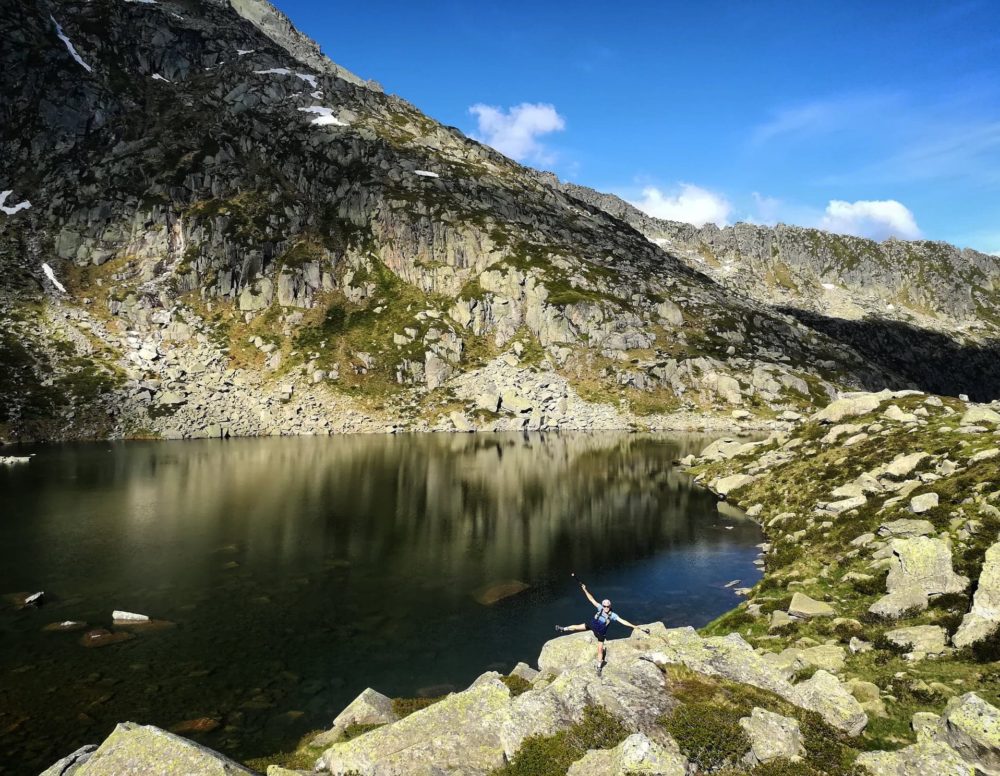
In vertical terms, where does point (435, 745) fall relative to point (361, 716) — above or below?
above

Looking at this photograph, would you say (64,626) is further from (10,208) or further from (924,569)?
(10,208)

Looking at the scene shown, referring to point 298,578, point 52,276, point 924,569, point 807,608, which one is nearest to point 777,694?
point 807,608

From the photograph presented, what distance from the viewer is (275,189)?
617 feet

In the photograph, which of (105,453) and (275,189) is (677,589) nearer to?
(105,453)

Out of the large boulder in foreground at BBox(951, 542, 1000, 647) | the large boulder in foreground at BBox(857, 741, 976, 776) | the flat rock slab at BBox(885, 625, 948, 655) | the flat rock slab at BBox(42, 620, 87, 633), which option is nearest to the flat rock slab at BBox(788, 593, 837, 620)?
the flat rock slab at BBox(885, 625, 948, 655)

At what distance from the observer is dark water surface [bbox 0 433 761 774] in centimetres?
2283

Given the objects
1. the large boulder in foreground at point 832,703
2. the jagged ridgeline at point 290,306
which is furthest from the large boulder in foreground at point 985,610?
the jagged ridgeline at point 290,306

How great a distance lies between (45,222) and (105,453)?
111135 mm

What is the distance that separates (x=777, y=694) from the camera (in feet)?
49.6

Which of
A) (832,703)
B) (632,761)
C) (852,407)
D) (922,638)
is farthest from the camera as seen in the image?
(852,407)

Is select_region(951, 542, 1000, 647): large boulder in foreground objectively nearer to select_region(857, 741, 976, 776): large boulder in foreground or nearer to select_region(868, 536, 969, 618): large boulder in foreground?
select_region(868, 536, 969, 618): large boulder in foreground

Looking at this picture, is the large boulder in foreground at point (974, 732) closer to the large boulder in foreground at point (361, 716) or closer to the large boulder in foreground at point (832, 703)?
the large boulder in foreground at point (832, 703)

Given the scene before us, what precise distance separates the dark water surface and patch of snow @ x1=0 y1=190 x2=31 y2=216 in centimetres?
13144

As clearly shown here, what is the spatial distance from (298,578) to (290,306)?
145407 mm
